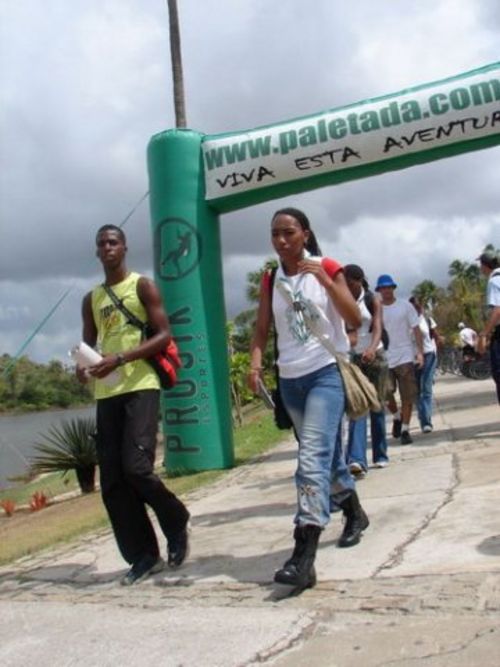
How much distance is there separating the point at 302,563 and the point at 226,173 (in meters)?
5.59

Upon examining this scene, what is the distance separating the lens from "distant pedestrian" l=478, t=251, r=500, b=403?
6.74 meters

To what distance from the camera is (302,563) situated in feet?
11.9

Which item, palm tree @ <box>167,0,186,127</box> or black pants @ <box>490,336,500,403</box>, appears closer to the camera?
black pants @ <box>490,336,500,403</box>

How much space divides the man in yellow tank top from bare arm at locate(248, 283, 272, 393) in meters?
0.48

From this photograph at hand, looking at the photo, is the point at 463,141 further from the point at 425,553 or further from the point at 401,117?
the point at 425,553

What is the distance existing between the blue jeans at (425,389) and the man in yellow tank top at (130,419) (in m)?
5.40

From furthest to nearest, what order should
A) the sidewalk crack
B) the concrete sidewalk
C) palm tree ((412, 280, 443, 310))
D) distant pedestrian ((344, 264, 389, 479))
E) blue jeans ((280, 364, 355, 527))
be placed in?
palm tree ((412, 280, 443, 310)) → distant pedestrian ((344, 264, 389, 479)) → the sidewalk crack → blue jeans ((280, 364, 355, 527)) → the concrete sidewalk

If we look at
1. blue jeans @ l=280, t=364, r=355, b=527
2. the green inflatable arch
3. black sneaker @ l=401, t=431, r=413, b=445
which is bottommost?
black sneaker @ l=401, t=431, r=413, b=445

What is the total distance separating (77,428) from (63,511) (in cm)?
311

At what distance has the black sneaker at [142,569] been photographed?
13.8ft

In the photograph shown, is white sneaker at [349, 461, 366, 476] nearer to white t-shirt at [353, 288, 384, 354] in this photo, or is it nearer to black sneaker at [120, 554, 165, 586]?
white t-shirt at [353, 288, 384, 354]

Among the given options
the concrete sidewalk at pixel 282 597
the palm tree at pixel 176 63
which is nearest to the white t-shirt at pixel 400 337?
the concrete sidewalk at pixel 282 597

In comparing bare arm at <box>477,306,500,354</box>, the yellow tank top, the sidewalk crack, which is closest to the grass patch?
the yellow tank top

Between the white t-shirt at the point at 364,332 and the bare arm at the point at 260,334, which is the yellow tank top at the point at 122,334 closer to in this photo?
the bare arm at the point at 260,334
